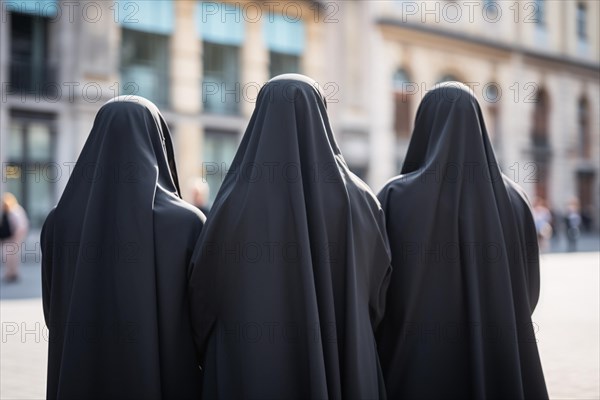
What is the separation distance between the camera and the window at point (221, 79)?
78.9ft

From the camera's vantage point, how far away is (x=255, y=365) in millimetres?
3801

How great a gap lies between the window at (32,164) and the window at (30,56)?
858 mm

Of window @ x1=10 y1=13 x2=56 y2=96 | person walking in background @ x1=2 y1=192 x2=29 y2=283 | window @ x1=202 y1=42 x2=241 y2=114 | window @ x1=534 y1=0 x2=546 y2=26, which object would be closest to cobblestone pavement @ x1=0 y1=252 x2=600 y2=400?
person walking in background @ x1=2 y1=192 x2=29 y2=283

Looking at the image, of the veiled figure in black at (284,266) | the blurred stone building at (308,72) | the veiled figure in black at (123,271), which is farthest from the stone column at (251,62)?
the veiled figure in black at (284,266)

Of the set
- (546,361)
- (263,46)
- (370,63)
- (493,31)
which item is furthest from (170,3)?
(546,361)

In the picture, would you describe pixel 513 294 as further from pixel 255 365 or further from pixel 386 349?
pixel 255 365

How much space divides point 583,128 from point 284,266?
37552mm

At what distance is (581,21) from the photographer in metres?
37.2

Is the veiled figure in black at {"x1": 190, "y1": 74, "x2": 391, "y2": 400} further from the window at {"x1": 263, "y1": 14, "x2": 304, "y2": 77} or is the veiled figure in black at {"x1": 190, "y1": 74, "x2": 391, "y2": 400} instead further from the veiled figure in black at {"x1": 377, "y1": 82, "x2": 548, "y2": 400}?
the window at {"x1": 263, "y1": 14, "x2": 304, "y2": 77}

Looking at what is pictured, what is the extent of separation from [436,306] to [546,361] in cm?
369

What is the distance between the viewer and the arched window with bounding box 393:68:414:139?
29.3 metres

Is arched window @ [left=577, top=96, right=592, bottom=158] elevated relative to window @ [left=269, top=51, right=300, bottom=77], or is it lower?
lower

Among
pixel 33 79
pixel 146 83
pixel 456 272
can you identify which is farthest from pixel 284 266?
pixel 146 83

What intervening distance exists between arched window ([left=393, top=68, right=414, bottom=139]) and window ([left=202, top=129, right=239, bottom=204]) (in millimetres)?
7813
